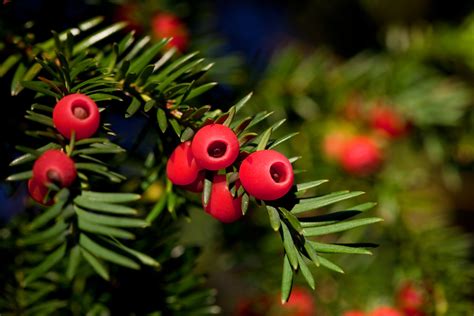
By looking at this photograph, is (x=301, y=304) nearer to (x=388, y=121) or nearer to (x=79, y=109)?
(x=388, y=121)

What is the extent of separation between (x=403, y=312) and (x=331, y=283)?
133mm

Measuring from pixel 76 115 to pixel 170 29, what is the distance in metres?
0.42

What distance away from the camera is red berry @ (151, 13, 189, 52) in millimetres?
781

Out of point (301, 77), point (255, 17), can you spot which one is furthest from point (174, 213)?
point (255, 17)

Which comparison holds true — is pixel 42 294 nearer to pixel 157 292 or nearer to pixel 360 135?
pixel 157 292

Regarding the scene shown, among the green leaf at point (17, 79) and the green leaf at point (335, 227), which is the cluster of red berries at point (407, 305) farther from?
the green leaf at point (17, 79)

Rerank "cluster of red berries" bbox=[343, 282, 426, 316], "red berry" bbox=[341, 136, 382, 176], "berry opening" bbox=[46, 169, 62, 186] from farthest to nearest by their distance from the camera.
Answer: "red berry" bbox=[341, 136, 382, 176] < "cluster of red berries" bbox=[343, 282, 426, 316] < "berry opening" bbox=[46, 169, 62, 186]

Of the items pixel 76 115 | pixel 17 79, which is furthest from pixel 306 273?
pixel 17 79

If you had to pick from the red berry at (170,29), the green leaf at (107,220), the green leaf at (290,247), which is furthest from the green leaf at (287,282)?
the red berry at (170,29)

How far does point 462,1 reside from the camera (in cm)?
105

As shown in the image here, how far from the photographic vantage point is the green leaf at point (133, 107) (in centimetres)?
43

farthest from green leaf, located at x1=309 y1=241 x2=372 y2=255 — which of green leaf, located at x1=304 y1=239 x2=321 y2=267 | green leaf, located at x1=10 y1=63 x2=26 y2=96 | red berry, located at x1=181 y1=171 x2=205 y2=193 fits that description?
green leaf, located at x1=10 y1=63 x2=26 y2=96

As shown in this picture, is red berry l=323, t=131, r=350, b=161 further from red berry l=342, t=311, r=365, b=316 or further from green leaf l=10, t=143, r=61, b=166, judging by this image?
green leaf l=10, t=143, r=61, b=166

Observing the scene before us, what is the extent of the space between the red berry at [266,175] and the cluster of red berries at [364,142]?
0.46m
